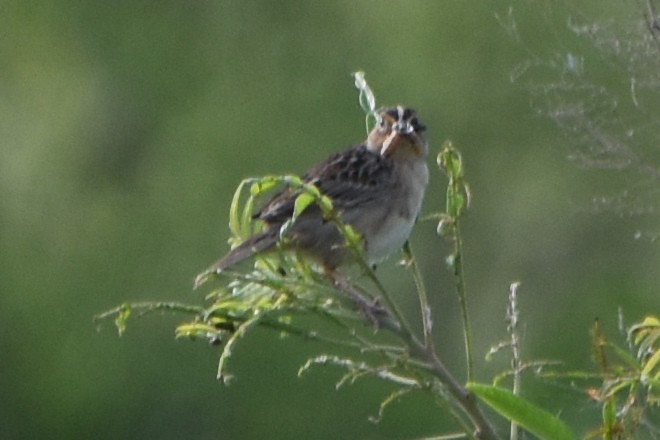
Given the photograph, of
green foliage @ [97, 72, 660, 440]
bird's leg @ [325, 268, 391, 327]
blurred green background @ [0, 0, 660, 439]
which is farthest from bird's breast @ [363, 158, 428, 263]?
blurred green background @ [0, 0, 660, 439]

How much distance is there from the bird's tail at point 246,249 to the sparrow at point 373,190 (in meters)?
0.29

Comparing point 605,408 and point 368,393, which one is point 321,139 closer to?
point 368,393

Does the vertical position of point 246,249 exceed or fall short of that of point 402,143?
it exceeds it

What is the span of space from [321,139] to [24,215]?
1938mm

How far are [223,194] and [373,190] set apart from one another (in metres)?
6.59

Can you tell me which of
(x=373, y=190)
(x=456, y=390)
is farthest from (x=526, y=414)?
(x=373, y=190)

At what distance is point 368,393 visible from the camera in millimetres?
9547

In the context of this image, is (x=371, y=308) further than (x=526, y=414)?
Yes

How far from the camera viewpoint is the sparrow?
3221 millimetres

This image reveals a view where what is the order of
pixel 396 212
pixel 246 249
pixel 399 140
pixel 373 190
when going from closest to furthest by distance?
pixel 246 249
pixel 396 212
pixel 373 190
pixel 399 140

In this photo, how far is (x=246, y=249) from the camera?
8.29 ft

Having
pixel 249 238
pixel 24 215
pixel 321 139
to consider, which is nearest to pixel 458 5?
pixel 321 139

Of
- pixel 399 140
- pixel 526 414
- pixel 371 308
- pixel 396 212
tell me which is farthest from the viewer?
pixel 399 140

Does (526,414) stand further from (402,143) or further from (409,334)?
(402,143)
